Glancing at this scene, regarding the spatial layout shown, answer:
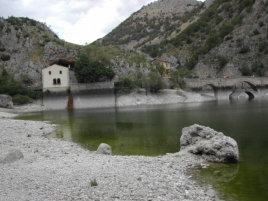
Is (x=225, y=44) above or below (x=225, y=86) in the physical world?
Result: above

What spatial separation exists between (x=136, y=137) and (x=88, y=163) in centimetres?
1290

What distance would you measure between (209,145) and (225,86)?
96.5 metres

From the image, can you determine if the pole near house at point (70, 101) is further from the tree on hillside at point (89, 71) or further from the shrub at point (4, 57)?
the shrub at point (4, 57)

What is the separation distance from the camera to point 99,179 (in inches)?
492

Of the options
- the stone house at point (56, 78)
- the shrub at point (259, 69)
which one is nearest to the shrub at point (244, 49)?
the shrub at point (259, 69)

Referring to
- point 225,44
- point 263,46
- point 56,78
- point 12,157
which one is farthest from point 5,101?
point 263,46

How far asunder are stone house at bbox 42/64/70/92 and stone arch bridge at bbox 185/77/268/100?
46.4 metres

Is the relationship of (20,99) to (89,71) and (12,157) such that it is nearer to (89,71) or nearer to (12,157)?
(89,71)

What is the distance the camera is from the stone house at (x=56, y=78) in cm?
9066

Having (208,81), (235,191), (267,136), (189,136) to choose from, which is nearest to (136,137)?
(189,136)

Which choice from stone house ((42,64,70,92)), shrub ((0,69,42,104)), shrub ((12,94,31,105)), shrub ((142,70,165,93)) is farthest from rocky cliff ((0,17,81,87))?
shrub ((142,70,165,93))

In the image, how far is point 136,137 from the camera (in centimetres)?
2853

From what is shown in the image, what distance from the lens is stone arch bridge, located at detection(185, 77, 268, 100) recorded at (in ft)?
350

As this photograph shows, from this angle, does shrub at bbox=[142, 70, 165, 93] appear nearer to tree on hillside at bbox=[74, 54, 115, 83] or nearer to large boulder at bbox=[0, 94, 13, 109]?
tree on hillside at bbox=[74, 54, 115, 83]
